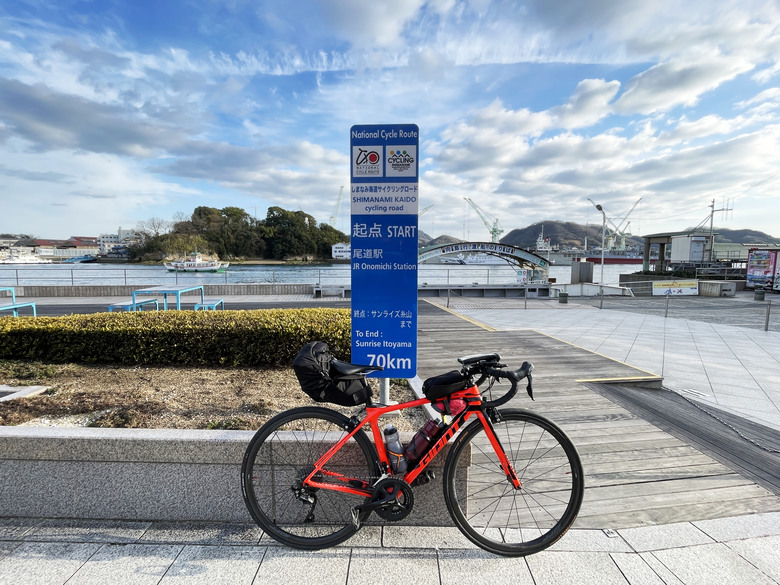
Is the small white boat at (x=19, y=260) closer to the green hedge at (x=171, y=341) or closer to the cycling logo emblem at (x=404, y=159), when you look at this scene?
the green hedge at (x=171, y=341)

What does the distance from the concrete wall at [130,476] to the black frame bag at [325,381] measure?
555 mm

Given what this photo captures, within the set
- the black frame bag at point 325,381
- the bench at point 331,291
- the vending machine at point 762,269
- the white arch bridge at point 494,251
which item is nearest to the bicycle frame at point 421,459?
the black frame bag at point 325,381

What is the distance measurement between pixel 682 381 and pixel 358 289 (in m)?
5.51

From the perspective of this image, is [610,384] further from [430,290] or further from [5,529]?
[430,290]

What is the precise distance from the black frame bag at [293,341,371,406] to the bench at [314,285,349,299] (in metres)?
17.7

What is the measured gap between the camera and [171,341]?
4.43 meters

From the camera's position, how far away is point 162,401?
3369mm

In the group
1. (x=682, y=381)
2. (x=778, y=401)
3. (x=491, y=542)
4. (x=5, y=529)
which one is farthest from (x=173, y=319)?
(x=778, y=401)

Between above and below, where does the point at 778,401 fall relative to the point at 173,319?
below

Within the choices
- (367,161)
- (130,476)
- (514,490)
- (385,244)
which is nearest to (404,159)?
(367,161)

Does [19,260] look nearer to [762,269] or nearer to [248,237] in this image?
[248,237]

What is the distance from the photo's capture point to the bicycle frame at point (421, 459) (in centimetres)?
208

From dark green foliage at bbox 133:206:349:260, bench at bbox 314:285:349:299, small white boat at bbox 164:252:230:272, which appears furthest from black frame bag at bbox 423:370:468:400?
dark green foliage at bbox 133:206:349:260

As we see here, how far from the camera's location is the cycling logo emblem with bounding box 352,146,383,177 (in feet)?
8.28
